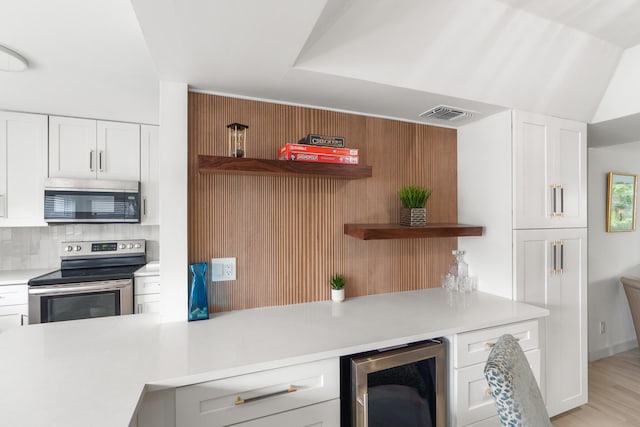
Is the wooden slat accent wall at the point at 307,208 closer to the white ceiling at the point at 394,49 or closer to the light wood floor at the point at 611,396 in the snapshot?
the white ceiling at the point at 394,49

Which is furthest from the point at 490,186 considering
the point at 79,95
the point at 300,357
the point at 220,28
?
the point at 79,95

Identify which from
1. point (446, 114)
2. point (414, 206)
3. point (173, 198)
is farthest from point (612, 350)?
point (173, 198)

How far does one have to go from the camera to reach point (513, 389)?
82 cm

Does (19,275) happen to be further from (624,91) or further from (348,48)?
(624,91)

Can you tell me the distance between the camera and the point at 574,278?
211cm

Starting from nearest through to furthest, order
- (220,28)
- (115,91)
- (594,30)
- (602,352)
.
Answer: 1. (220,28)
2. (594,30)
3. (115,91)
4. (602,352)

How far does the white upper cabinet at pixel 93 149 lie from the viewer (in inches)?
106

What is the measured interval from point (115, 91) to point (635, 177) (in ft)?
16.1

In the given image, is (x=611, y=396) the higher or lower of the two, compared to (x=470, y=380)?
lower

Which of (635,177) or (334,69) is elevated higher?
(334,69)

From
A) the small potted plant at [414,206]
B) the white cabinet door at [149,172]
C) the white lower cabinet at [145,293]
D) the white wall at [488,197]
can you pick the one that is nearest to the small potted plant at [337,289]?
the small potted plant at [414,206]

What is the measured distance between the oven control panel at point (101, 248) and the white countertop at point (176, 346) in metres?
1.72

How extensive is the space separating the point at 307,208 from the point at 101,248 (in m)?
2.39

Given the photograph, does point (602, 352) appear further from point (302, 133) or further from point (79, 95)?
point (79, 95)
